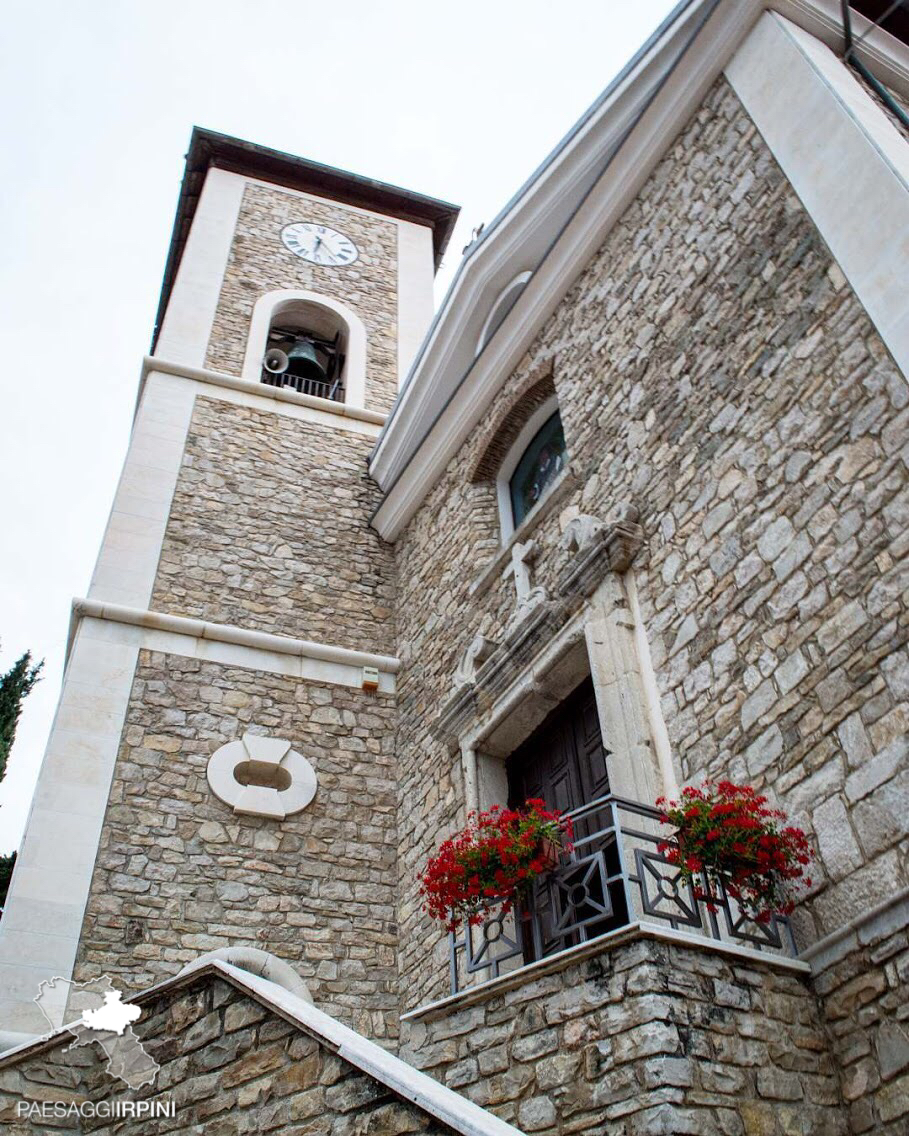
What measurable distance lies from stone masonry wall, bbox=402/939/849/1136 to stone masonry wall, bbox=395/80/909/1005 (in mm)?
480

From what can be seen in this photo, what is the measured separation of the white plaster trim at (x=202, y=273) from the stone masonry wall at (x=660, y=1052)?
27.4 ft

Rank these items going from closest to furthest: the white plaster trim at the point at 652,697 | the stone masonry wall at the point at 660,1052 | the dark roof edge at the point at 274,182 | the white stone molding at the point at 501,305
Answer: the stone masonry wall at the point at 660,1052
the white plaster trim at the point at 652,697
the white stone molding at the point at 501,305
the dark roof edge at the point at 274,182

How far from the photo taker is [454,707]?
22.6 ft

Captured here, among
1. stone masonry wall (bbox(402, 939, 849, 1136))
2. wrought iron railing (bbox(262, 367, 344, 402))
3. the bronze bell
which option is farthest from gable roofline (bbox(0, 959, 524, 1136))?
the bronze bell

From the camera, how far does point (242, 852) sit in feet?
23.2

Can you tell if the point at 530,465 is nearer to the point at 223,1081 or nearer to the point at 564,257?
the point at 564,257

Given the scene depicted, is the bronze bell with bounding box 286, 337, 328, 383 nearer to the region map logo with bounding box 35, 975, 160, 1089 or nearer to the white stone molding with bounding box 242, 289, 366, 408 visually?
the white stone molding with bounding box 242, 289, 366, 408

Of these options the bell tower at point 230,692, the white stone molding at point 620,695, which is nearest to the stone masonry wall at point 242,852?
the bell tower at point 230,692

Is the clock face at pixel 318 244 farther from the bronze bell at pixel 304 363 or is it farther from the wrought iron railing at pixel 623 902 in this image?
the wrought iron railing at pixel 623 902

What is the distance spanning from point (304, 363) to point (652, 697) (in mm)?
7718

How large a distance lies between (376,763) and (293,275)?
7.13 metres

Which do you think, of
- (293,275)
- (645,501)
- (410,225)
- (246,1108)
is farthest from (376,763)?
(410,225)

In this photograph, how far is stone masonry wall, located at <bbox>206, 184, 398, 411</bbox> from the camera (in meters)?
11.6

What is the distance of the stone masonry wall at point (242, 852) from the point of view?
656cm
